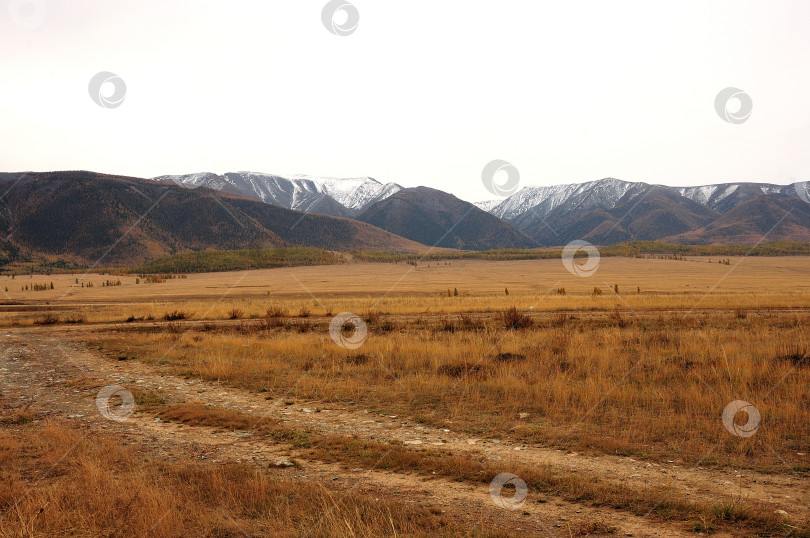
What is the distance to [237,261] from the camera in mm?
87938

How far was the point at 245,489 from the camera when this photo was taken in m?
5.72

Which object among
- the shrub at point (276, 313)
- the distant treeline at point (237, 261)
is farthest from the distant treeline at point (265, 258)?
the shrub at point (276, 313)

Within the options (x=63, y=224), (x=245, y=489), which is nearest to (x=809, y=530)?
(x=245, y=489)

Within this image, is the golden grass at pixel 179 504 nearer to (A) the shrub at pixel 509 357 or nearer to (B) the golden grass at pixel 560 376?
(B) the golden grass at pixel 560 376

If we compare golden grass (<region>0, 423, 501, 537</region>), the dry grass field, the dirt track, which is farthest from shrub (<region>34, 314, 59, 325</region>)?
golden grass (<region>0, 423, 501, 537</region>)

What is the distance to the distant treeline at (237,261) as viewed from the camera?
84.0 metres

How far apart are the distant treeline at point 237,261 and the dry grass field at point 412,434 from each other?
6957 centimetres

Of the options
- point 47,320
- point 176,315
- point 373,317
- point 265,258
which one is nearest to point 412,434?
point 373,317

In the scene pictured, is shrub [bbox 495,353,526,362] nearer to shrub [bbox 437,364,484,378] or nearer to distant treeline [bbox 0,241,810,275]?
shrub [bbox 437,364,484,378]

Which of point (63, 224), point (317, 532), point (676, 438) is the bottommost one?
point (676, 438)

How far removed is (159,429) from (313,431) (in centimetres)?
269

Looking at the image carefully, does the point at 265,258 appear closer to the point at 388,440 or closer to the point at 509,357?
the point at 509,357

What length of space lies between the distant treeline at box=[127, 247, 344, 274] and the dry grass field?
69.6 meters

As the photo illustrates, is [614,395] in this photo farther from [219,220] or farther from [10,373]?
[219,220]
